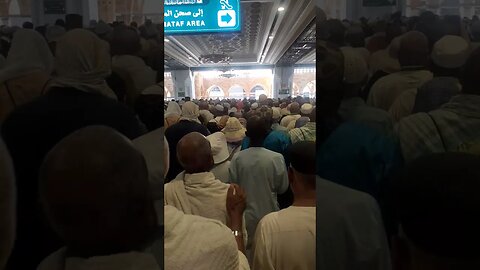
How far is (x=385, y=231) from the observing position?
96 cm

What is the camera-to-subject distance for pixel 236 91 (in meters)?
27.7

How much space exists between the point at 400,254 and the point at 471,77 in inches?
16.0

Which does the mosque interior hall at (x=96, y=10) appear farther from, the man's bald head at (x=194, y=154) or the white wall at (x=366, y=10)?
the man's bald head at (x=194, y=154)

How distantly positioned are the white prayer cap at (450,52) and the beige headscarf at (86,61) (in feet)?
2.32

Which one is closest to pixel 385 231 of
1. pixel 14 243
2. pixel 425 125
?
pixel 425 125

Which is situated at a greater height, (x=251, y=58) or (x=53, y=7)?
(x=251, y=58)

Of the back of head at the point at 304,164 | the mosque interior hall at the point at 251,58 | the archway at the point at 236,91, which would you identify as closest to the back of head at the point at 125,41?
the back of head at the point at 304,164

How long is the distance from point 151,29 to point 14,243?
558 millimetres

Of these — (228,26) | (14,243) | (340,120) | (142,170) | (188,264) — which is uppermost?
(228,26)

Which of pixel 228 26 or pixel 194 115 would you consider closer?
pixel 194 115

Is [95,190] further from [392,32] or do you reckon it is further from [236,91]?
[236,91]

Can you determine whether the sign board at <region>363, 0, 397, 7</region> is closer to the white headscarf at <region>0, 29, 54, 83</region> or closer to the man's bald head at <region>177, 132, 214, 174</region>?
the white headscarf at <region>0, 29, 54, 83</region>

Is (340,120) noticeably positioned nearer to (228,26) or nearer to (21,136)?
(21,136)

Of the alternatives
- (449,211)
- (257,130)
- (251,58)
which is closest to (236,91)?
(251,58)
